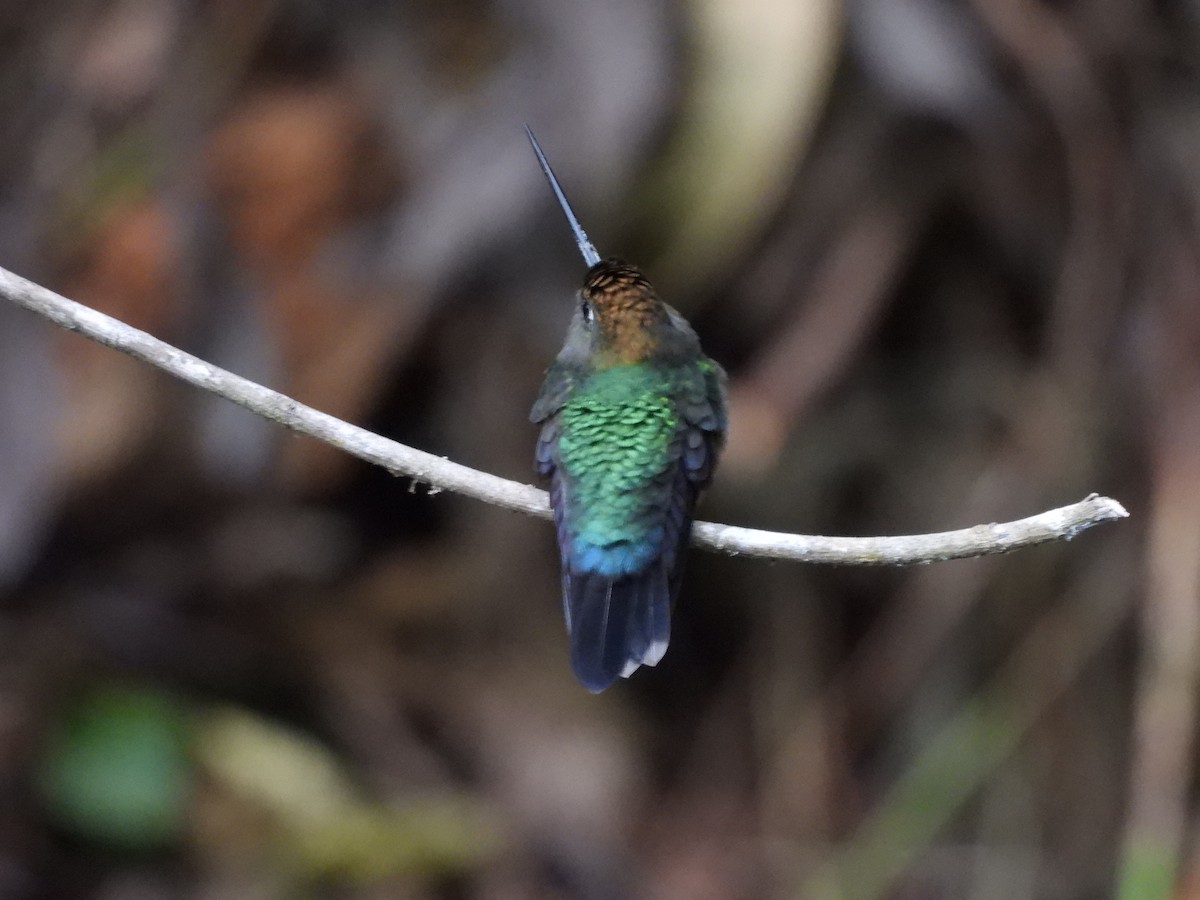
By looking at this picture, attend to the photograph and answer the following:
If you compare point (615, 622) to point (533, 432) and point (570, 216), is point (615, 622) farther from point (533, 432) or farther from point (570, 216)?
point (533, 432)

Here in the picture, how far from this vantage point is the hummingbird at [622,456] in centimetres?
218

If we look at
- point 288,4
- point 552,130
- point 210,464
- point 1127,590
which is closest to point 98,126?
point 288,4

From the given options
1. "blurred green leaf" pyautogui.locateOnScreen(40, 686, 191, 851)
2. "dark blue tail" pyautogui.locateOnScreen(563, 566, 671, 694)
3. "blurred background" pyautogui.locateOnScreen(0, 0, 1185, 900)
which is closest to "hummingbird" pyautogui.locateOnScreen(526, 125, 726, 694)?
"dark blue tail" pyautogui.locateOnScreen(563, 566, 671, 694)

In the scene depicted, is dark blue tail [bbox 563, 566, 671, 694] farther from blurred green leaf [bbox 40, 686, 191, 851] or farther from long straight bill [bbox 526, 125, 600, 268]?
blurred green leaf [bbox 40, 686, 191, 851]

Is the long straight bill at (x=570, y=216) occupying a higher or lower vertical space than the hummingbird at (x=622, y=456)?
higher

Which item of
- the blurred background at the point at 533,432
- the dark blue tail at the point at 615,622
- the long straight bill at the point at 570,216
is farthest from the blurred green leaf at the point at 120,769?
the dark blue tail at the point at 615,622

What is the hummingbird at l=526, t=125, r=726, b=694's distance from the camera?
7.16ft

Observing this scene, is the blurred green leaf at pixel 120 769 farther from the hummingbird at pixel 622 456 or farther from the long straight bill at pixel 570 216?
the long straight bill at pixel 570 216

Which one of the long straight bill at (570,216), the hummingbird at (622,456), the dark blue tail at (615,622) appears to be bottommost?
the dark blue tail at (615,622)

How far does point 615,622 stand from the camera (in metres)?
2.17

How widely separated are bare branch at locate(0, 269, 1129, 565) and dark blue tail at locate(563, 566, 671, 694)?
205 millimetres

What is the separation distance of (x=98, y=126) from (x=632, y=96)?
1.61 meters

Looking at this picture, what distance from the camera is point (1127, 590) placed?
4148 mm

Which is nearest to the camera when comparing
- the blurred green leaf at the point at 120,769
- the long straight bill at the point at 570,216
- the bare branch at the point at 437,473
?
the bare branch at the point at 437,473
